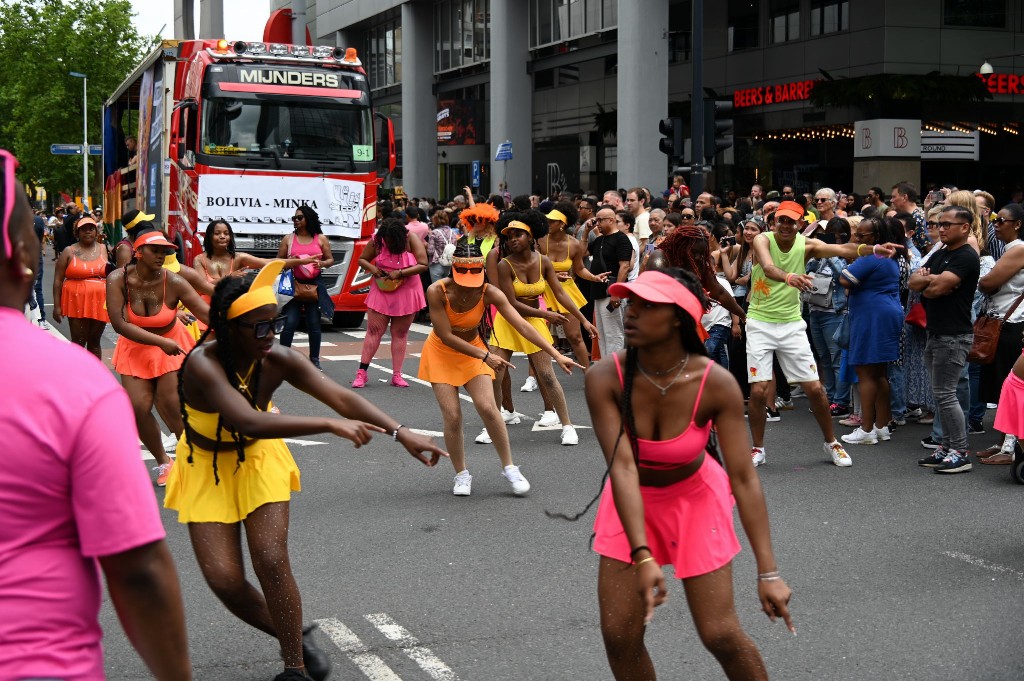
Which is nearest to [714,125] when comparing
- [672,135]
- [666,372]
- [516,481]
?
[672,135]

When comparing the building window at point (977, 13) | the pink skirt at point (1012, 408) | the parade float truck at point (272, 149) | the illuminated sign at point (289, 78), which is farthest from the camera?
the building window at point (977, 13)

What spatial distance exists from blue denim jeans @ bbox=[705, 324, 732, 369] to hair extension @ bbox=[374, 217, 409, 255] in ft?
13.0

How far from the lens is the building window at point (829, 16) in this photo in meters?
26.4

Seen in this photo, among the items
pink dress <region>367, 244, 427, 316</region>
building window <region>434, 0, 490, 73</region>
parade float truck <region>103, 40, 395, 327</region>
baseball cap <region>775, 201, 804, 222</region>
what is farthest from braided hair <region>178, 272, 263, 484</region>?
building window <region>434, 0, 490, 73</region>

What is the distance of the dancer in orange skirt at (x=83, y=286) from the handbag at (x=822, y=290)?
6573 mm

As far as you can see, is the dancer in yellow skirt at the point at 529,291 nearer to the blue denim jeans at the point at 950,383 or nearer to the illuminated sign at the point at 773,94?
the blue denim jeans at the point at 950,383

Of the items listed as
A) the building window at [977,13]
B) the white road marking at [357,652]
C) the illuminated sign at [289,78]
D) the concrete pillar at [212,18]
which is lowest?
the white road marking at [357,652]

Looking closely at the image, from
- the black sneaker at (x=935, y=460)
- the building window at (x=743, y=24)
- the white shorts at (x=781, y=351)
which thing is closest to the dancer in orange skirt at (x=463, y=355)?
the white shorts at (x=781, y=351)

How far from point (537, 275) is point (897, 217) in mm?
3294

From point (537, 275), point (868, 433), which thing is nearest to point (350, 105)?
point (537, 275)

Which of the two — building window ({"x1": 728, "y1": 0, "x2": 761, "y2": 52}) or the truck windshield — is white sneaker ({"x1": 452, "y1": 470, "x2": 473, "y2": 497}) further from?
building window ({"x1": 728, "y1": 0, "x2": 761, "y2": 52})

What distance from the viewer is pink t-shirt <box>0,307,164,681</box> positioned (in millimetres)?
2004

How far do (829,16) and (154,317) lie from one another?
71.4 feet

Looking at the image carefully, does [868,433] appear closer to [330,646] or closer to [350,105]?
[330,646]
